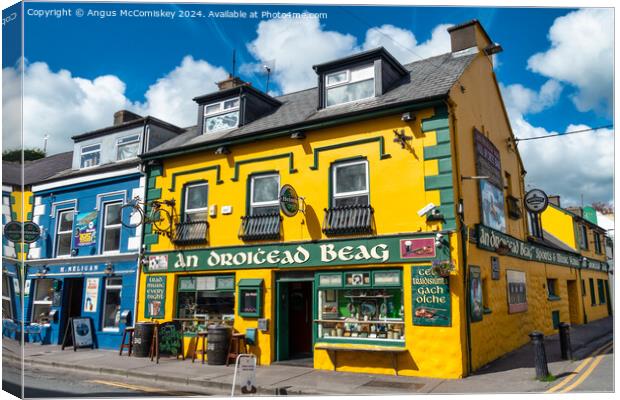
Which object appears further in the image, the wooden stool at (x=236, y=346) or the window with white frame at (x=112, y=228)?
the window with white frame at (x=112, y=228)

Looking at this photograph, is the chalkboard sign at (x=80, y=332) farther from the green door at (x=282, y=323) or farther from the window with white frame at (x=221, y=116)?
the window with white frame at (x=221, y=116)

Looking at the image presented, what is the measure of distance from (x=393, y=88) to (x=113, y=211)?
33.1 feet

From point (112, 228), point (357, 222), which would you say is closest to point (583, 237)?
point (357, 222)

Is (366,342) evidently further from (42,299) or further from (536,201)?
(42,299)

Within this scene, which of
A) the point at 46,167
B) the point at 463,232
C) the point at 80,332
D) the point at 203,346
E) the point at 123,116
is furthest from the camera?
the point at 123,116

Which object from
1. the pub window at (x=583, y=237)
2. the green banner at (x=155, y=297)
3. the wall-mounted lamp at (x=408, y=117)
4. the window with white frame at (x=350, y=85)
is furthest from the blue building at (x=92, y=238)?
the pub window at (x=583, y=237)

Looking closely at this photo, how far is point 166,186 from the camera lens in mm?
15312

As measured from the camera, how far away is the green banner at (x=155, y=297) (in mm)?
14430

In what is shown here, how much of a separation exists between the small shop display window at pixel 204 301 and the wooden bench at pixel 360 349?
3195 millimetres

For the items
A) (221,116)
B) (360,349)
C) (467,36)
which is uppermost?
(467,36)

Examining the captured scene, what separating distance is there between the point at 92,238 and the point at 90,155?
349 centimetres

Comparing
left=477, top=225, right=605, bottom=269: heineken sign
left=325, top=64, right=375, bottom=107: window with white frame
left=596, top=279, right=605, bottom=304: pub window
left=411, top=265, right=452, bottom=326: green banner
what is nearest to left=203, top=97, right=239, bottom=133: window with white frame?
left=325, top=64, right=375, bottom=107: window with white frame

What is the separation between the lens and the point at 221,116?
1567 cm

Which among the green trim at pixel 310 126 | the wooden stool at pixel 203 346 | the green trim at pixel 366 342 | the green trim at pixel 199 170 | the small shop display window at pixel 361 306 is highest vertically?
the green trim at pixel 310 126
